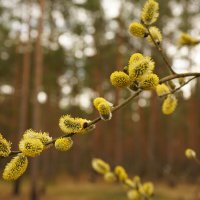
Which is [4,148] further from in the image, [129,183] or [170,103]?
[129,183]

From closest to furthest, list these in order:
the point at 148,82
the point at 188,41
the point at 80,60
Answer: the point at 148,82, the point at 188,41, the point at 80,60

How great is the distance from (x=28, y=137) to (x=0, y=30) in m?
17.8

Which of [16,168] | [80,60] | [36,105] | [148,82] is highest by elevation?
[80,60]

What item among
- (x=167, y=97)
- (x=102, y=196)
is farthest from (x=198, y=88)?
(x=167, y=97)

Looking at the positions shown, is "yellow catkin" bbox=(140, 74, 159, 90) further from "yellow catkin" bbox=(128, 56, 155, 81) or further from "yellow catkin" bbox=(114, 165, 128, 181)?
"yellow catkin" bbox=(114, 165, 128, 181)

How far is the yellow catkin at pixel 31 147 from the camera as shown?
4.02 feet

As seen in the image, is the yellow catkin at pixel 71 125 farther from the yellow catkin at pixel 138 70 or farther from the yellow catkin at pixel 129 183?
the yellow catkin at pixel 129 183

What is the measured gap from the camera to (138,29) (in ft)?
4.99

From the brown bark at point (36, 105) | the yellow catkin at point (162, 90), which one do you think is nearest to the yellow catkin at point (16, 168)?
the yellow catkin at point (162, 90)

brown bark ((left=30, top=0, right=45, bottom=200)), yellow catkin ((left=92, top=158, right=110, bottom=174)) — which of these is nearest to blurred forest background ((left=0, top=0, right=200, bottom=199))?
brown bark ((left=30, top=0, right=45, bottom=200))

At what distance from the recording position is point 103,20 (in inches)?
762

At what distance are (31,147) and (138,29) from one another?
0.62 m

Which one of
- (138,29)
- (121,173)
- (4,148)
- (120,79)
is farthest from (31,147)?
(121,173)

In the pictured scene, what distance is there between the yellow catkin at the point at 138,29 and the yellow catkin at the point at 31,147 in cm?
57
